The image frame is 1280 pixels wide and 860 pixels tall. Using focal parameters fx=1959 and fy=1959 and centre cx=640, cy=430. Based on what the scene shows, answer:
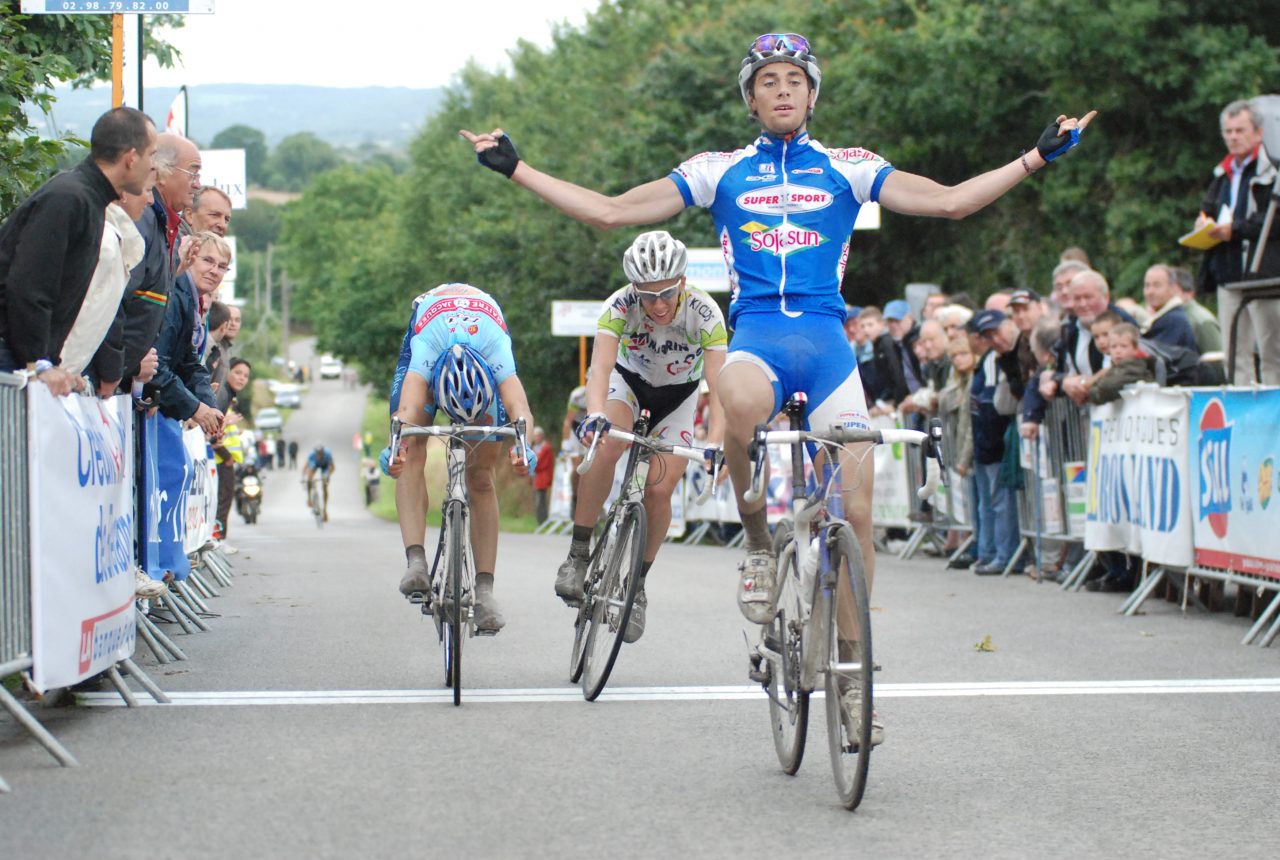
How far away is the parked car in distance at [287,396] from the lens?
152000mm

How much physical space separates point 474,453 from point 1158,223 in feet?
84.2

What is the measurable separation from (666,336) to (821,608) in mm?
2965

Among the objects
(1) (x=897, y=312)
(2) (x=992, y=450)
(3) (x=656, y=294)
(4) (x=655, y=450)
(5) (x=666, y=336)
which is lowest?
(2) (x=992, y=450)

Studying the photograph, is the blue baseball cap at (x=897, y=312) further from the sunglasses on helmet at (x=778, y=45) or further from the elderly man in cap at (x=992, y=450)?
the sunglasses on helmet at (x=778, y=45)

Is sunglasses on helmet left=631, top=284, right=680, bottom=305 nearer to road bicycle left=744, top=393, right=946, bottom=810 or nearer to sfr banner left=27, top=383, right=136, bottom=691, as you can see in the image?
road bicycle left=744, top=393, right=946, bottom=810

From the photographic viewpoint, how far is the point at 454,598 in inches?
336

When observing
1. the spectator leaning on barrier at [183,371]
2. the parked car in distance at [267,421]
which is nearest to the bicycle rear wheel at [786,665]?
the spectator leaning on barrier at [183,371]

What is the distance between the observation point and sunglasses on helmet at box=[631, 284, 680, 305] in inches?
337

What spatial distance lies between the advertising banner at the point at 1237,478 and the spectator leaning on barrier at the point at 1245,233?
1.31 metres

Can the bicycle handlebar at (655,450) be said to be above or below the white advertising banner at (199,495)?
above

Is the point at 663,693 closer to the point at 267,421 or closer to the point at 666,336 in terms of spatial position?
the point at 666,336

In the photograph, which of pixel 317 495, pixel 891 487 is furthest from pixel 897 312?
pixel 317 495

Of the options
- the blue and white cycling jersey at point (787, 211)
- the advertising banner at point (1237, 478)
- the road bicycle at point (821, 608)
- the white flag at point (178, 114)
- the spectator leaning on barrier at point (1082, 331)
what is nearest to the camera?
the road bicycle at point (821, 608)

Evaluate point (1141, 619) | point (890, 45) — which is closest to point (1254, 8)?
point (890, 45)
